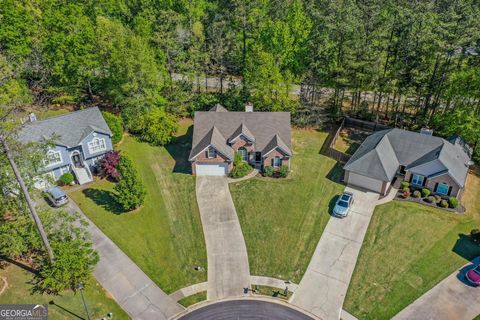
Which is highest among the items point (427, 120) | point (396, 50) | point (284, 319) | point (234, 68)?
point (396, 50)

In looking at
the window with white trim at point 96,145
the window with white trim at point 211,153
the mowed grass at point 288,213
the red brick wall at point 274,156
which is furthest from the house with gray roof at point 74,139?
the red brick wall at point 274,156

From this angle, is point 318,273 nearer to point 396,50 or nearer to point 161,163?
point 161,163

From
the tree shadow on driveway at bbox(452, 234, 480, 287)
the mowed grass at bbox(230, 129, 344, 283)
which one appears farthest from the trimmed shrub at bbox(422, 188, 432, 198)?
the mowed grass at bbox(230, 129, 344, 283)

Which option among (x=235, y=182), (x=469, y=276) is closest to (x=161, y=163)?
(x=235, y=182)

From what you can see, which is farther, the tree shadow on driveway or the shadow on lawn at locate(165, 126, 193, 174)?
the shadow on lawn at locate(165, 126, 193, 174)

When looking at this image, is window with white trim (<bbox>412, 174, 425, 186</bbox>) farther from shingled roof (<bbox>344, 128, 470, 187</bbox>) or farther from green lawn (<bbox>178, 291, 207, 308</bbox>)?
green lawn (<bbox>178, 291, 207, 308</bbox>)

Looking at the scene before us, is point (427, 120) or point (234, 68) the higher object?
point (234, 68)

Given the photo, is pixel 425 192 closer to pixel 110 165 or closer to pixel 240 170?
pixel 240 170
